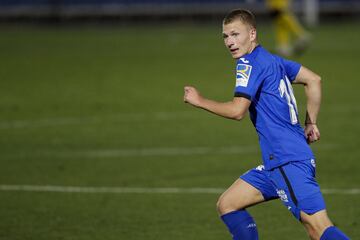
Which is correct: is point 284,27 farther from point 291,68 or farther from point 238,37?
point 238,37

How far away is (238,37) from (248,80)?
1.18 feet

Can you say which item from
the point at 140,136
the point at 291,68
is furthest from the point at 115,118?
the point at 291,68

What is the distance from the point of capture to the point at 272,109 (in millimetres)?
7254

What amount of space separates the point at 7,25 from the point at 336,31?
44.8 ft

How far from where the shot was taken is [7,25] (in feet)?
130

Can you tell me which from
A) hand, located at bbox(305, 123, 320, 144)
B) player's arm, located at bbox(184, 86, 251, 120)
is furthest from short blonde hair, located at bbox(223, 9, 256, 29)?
hand, located at bbox(305, 123, 320, 144)

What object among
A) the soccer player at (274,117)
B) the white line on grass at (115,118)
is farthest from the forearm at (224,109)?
the white line on grass at (115,118)

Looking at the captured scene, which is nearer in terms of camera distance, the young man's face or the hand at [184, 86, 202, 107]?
the hand at [184, 86, 202, 107]

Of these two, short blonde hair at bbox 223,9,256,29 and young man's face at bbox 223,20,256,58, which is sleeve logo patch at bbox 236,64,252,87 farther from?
short blonde hair at bbox 223,9,256,29

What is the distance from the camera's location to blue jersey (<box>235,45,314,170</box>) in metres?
7.18

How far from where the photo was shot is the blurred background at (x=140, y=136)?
10.0 metres

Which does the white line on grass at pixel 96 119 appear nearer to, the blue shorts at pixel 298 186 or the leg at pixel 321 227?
the blue shorts at pixel 298 186

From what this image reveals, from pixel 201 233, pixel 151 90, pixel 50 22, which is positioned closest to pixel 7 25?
pixel 50 22

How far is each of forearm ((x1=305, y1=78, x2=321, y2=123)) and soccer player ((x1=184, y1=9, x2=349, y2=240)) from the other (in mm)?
220
